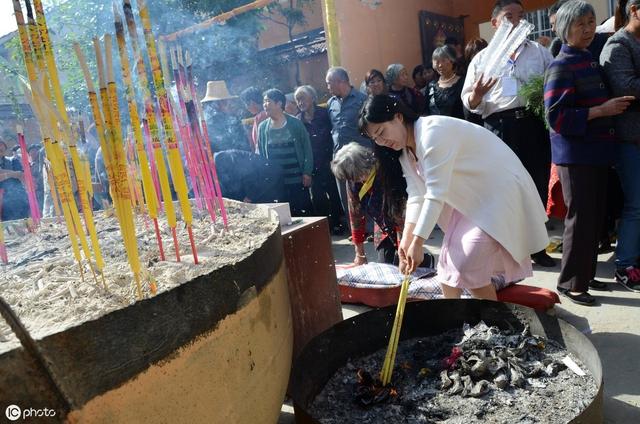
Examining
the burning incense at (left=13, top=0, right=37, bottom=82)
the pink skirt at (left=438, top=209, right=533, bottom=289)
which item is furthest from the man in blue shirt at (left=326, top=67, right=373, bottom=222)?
the burning incense at (left=13, top=0, right=37, bottom=82)

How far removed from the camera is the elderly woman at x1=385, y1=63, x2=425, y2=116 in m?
4.96

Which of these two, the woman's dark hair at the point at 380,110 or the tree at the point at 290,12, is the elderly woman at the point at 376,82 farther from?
the tree at the point at 290,12

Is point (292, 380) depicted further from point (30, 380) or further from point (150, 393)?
point (30, 380)

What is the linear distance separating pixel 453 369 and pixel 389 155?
1.23 m

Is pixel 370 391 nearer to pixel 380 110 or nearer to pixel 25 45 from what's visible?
pixel 380 110

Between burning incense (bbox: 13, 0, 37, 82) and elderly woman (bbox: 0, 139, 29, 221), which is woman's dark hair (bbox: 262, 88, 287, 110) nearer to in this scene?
elderly woman (bbox: 0, 139, 29, 221)

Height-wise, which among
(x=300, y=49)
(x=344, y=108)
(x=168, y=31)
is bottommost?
(x=344, y=108)

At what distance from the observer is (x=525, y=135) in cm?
389

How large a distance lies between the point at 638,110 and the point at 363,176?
5.39 ft

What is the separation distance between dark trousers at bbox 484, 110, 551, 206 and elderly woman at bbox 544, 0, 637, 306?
32.4 inches

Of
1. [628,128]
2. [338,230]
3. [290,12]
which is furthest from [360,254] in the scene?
[290,12]

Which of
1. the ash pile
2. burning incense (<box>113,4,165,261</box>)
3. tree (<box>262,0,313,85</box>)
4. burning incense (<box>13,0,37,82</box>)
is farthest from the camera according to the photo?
tree (<box>262,0,313,85</box>)

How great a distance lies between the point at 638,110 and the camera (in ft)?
9.53

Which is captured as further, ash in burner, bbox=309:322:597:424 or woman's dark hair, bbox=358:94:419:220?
woman's dark hair, bbox=358:94:419:220
